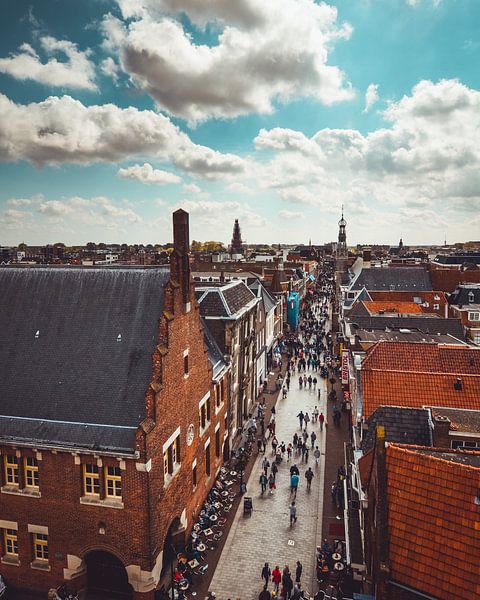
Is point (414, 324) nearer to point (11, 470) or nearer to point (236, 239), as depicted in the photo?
point (11, 470)

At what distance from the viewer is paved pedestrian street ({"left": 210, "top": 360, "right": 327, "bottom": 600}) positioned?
2045 cm

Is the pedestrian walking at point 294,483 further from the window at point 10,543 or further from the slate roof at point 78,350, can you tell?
the window at point 10,543

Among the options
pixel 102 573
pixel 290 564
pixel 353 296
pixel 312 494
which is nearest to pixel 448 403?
pixel 312 494

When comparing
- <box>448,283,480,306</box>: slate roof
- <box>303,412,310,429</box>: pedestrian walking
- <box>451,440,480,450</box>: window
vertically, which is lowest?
<box>303,412,310,429</box>: pedestrian walking

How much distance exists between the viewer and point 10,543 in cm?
1977

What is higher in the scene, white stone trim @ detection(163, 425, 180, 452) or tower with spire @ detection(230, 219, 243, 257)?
tower with spire @ detection(230, 219, 243, 257)

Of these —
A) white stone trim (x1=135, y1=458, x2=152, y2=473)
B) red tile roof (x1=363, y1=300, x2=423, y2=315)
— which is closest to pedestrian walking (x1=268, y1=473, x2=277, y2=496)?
white stone trim (x1=135, y1=458, x2=152, y2=473)

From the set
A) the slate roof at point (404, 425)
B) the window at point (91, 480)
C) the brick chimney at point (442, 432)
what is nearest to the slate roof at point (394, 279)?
the slate roof at point (404, 425)

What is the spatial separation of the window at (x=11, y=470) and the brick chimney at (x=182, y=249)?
1051cm

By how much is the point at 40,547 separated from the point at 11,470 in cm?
371

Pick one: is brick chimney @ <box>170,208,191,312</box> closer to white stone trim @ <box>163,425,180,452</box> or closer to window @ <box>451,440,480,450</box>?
white stone trim @ <box>163,425,180,452</box>

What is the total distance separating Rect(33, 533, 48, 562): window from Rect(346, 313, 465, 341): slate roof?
3583cm

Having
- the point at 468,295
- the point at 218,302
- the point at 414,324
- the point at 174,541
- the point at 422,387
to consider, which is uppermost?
the point at 218,302

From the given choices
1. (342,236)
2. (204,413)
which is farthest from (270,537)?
(342,236)
